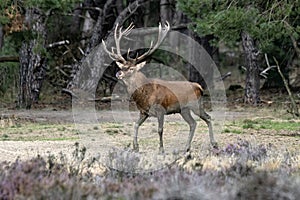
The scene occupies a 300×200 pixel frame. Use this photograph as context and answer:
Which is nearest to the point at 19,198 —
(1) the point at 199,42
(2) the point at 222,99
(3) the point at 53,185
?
(3) the point at 53,185

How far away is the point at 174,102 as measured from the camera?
41.9 feet

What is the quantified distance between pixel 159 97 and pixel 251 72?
13.9 m

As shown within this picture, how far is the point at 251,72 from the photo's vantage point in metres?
26.0

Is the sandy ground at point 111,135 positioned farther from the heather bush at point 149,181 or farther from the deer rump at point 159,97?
the heather bush at point 149,181

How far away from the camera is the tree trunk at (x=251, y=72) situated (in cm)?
2577

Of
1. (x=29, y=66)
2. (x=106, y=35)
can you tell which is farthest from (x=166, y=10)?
(x=29, y=66)

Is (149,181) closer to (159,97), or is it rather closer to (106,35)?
(159,97)

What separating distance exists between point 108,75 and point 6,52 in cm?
533

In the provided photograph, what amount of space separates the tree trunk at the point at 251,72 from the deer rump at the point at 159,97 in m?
13.1

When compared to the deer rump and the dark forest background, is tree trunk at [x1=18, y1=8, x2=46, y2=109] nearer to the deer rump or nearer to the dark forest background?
the dark forest background

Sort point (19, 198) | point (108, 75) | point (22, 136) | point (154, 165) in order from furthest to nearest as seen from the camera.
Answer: point (108, 75) → point (22, 136) → point (154, 165) → point (19, 198)

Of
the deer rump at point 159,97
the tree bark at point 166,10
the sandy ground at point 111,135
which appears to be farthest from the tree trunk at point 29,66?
the deer rump at point 159,97

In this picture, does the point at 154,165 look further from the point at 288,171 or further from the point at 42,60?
the point at 42,60

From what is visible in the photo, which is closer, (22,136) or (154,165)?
(154,165)
